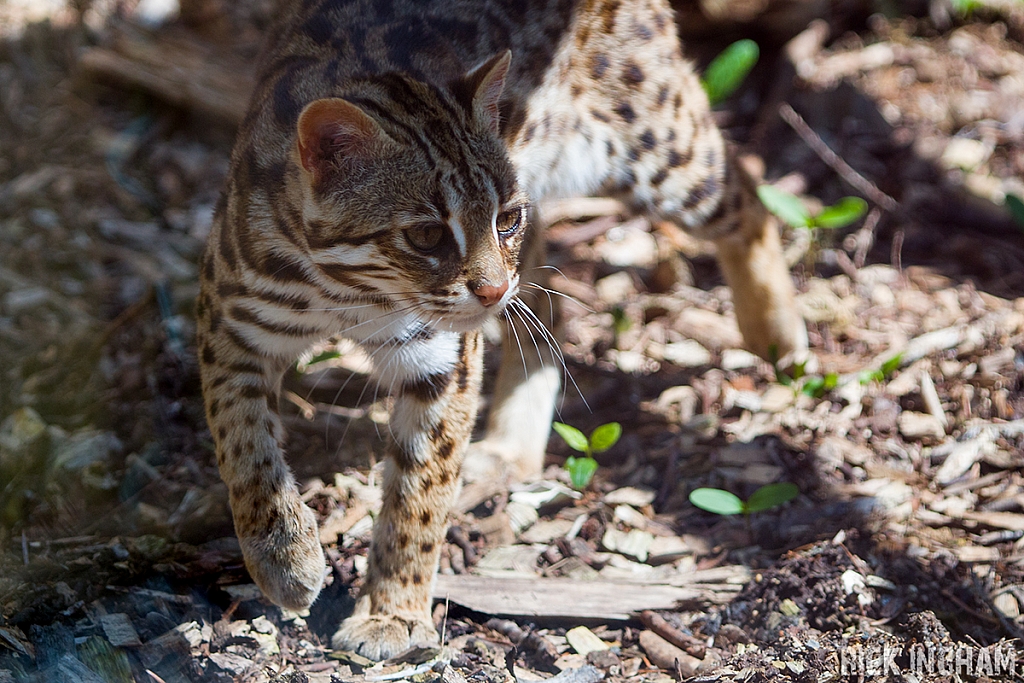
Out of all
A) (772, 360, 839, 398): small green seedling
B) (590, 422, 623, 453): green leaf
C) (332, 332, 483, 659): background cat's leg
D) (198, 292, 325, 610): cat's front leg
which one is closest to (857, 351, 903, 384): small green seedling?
(772, 360, 839, 398): small green seedling

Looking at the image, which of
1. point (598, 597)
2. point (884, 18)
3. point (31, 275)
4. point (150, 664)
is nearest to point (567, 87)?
point (598, 597)

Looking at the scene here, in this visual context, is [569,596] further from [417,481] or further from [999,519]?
[999,519]

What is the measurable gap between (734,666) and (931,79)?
16.9 feet

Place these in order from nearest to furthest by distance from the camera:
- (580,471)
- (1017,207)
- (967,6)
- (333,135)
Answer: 1. (333,135)
2. (580,471)
3. (1017,207)
4. (967,6)

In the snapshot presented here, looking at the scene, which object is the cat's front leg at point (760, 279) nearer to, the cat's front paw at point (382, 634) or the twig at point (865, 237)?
the twig at point (865, 237)

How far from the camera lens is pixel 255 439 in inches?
136

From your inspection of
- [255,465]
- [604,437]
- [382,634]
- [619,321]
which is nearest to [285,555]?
[255,465]

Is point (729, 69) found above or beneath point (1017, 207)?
above

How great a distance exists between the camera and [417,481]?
354 cm

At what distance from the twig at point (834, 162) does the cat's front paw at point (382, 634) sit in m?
4.03

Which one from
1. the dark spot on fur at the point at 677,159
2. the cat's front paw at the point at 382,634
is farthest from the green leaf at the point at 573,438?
the dark spot on fur at the point at 677,159

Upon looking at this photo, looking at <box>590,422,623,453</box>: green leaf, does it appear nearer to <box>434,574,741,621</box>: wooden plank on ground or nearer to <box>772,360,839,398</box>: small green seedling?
<box>434,574,741,621</box>: wooden plank on ground

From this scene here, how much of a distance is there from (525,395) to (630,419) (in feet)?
1.78

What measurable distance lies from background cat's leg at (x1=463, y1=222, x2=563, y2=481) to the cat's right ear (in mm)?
1331
